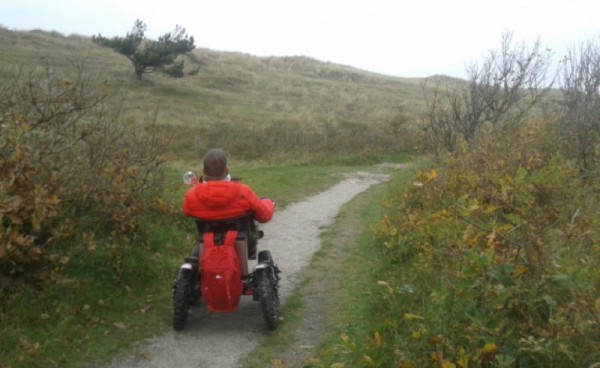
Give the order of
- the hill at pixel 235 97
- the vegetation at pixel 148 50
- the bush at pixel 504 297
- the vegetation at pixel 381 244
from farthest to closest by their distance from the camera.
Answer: the vegetation at pixel 148 50 → the hill at pixel 235 97 → the vegetation at pixel 381 244 → the bush at pixel 504 297

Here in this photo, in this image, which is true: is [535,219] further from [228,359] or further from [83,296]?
[83,296]

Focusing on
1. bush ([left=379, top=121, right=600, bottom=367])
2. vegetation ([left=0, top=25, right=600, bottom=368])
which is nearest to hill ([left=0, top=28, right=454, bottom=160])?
vegetation ([left=0, top=25, right=600, bottom=368])

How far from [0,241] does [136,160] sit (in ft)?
9.50

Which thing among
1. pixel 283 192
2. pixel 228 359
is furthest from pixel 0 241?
pixel 283 192

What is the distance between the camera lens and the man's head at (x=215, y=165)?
507cm

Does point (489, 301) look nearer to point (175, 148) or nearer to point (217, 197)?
point (217, 197)

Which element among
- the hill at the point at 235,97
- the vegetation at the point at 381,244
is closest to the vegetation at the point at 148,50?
the hill at the point at 235,97

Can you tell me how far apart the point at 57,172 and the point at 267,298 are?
279 centimetres

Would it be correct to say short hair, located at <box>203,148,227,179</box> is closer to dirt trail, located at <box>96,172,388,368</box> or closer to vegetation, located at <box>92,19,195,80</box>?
dirt trail, located at <box>96,172,388,368</box>

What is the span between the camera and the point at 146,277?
20.6 feet

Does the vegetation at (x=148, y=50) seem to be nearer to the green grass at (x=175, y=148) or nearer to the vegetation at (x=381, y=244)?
the green grass at (x=175, y=148)

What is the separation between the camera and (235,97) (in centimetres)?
4050

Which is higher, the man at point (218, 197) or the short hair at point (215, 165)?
the short hair at point (215, 165)

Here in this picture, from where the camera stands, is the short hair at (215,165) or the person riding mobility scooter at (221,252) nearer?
the person riding mobility scooter at (221,252)
